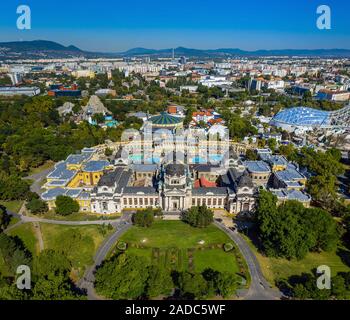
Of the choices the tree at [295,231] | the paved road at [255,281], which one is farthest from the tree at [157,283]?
the tree at [295,231]

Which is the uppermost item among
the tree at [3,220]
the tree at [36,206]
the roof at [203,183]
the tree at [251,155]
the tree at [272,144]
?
the tree at [272,144]

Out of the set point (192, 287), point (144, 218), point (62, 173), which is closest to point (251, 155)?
point (144, 218)

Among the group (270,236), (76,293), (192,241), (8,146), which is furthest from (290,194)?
(8,146)

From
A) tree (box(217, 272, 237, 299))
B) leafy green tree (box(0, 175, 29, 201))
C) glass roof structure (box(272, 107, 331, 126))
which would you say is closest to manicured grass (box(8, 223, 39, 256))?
leafy green tree (box(0, 175, 29, 201))

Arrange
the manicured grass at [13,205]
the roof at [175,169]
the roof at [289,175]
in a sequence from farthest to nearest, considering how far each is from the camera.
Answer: the roof at [289,175] → the manicured grass at [13,205] → the roof at [175,169]

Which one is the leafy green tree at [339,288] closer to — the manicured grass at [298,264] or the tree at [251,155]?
the manicured grass at [298,264]

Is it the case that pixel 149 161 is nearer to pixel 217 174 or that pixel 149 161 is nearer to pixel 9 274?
pixel 217 174
